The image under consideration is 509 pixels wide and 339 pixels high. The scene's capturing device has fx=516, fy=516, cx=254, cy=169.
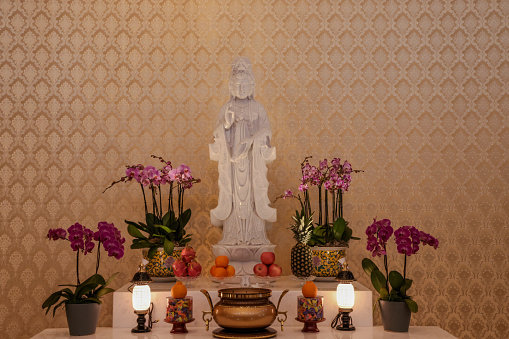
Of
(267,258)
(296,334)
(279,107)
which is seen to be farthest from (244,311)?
(279,107)

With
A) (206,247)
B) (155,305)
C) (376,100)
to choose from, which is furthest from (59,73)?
(376,100)

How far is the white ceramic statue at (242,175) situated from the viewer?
353 cm

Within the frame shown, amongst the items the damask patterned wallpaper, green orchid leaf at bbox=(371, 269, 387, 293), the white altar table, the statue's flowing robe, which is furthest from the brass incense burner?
the damask patterned wallpaper

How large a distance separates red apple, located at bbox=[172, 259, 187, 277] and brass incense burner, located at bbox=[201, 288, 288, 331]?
1.79 ft

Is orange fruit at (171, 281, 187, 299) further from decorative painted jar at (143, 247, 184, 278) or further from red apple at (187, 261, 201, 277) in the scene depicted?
decorative painted jar at (143, 247, 184, 278)

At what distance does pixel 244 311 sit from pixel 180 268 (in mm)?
707

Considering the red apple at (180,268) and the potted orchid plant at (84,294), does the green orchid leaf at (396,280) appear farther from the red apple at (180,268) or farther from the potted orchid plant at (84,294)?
the potted orchid plant at (84,294)

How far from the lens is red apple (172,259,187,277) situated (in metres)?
3.22

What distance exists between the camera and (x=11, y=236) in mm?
4148

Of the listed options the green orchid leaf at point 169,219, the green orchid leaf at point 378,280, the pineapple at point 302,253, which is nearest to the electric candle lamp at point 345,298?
the green orchid leaf at point 378,280

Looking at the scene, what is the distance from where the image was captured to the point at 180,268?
10.6 ft

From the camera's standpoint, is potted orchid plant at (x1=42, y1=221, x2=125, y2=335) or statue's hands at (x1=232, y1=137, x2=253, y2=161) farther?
statue's hands at (x1=232, y1=137, x2=253, y2=161)

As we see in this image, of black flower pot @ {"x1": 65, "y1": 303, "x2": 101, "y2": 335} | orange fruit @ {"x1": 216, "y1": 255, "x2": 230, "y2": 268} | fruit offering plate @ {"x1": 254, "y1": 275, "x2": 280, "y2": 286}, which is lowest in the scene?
black flower pot @ {"x1": 65, "y1": 303, "x2": 101, "y2": 335}

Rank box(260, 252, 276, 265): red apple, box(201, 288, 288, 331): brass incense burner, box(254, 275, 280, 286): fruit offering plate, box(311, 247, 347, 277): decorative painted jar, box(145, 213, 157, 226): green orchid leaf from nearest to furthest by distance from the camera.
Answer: box(201, 288, 288, 331): brass incense burner → box(254, 275, 280, 286): fruit offering plate → box(260, 252, 276, 265): red apple → box(311, 247, 347, 277): decorative painted jar → box(145, 213, 157, 226): green orchid leaf
